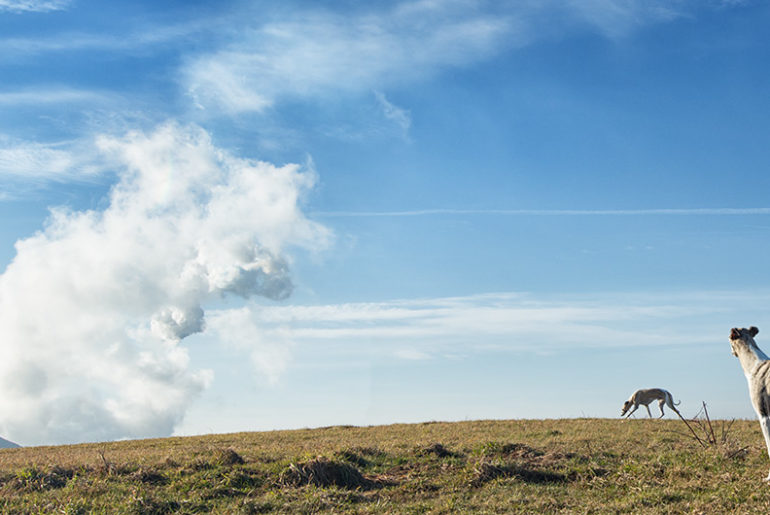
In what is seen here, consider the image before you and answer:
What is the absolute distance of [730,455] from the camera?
54.6ft

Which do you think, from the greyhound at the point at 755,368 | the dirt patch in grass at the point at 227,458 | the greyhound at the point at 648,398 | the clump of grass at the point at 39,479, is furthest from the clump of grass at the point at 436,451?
the greyhound at the point at 648,398

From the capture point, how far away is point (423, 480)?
15625 mm

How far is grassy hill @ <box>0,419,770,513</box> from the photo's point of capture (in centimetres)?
1365

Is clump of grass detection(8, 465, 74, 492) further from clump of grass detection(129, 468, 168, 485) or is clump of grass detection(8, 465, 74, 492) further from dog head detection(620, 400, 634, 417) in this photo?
dog head detection(620, 400, 634, 417)

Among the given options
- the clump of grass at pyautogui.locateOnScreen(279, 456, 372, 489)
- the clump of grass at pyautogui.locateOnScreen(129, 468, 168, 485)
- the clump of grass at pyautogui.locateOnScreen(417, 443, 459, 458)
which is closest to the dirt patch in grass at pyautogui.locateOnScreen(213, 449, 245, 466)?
the clump of grass at pyautogui.locateOnScreen(129, 468, 168, 485)

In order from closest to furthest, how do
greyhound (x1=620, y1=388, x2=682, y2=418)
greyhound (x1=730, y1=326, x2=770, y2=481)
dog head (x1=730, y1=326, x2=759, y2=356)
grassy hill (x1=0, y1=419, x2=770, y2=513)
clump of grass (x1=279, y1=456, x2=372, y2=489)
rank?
greyhound (x1=730, y1=326, x2=770, y2=481) → grassy hill (x1=0, y1=419, x2=770, y2=513) → dog head (x1=730, y1=326, x2=759, y2=356) → clump of grass (x1=279, y1=456, x2=372, y2=489) → greyhound (x1=620, y1=388, x2=682, y2=418)

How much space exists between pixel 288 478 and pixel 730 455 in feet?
39.1

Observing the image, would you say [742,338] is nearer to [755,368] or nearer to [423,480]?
[755,368]

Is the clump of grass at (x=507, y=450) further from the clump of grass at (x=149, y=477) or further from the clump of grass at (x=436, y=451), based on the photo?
the clump of grass at (x=149, y=477)

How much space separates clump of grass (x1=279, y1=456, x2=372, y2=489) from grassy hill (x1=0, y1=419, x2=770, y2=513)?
0.10 ft

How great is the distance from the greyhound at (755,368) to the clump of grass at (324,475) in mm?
9231

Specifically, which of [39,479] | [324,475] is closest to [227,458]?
[324,475]

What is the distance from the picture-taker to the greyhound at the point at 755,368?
13172 millimetres

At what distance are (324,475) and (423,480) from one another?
2.57 m
